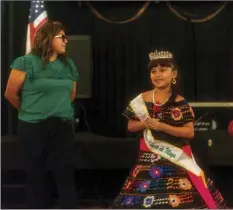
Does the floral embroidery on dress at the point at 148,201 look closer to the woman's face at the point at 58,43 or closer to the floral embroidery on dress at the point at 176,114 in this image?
the floral embroidery on dress at the point at 176,114

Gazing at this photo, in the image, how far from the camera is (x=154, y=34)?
15.4 ft

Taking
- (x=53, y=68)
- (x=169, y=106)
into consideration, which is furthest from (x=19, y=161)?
(x=169, y=106)

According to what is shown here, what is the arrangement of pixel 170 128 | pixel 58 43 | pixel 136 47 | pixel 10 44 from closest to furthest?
pixel 170 128
pixel 58 43
pixel 10 44
pixel 136 47

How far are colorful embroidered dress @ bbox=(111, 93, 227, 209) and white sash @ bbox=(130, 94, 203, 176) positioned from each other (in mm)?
16

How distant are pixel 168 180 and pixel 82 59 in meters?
1.79

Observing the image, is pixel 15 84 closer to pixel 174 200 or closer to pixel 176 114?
pixel 176 114

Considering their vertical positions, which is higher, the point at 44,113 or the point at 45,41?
the point at 45,41

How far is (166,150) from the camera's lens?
8.50 feet

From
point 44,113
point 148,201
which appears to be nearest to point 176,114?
point 148,201

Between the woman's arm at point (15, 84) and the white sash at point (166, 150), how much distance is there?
625 millimetres

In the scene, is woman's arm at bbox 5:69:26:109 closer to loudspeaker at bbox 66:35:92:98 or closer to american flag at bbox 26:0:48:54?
american flag at bbox 26:0:48:54

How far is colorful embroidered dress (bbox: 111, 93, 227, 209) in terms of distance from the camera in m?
2.59

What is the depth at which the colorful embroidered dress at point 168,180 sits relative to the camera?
2586 mm

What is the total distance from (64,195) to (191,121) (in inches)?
30.5
